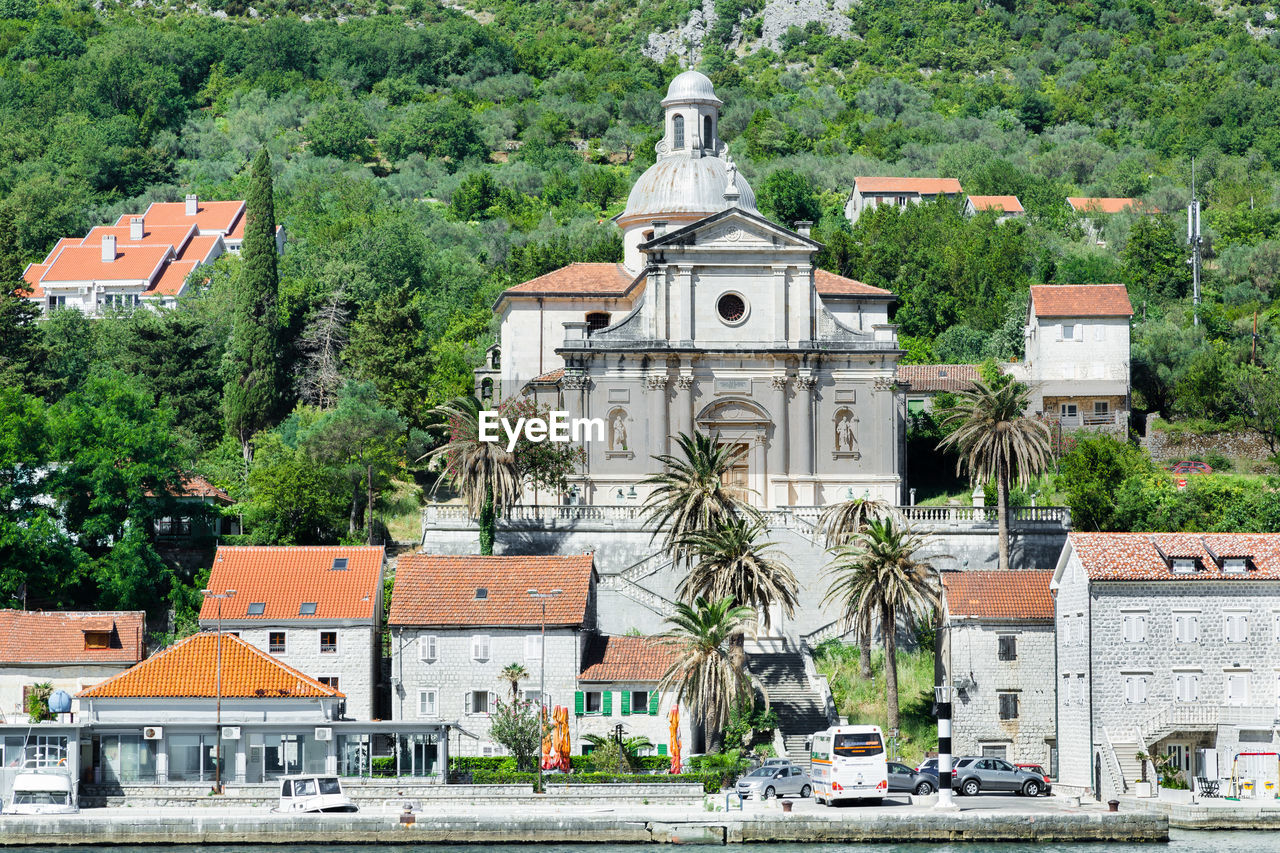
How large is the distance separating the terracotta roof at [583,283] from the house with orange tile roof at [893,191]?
206 ft

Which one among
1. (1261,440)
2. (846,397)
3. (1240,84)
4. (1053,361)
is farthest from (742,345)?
(1240,84)

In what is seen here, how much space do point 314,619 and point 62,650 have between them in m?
8.29

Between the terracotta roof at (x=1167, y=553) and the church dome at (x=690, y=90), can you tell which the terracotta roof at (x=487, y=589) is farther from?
the church dome at (x=690, y=90)

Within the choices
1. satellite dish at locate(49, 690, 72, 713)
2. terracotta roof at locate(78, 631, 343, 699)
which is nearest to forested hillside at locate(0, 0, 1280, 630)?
satellite dish at locate(49, 690, 72, 713)

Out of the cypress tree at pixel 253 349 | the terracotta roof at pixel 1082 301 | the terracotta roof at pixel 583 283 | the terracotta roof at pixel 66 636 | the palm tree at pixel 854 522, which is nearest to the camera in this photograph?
the terracotta roof at pixel 66 636

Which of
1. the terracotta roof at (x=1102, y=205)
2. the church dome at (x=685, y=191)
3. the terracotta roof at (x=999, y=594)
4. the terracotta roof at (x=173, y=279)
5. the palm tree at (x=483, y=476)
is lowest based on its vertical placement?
the terracotta roof at (x=999, y=594)

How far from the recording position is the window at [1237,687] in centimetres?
5706

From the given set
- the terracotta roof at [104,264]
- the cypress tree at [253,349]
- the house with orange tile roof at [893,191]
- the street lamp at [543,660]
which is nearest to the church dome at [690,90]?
the cypress tree at [253,349]

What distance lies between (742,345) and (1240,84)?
117106mm

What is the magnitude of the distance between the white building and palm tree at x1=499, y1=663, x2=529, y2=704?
38650mm

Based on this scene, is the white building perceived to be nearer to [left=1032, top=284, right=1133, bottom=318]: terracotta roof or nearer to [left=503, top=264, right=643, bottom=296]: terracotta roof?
[left=1032, top=284, right=1133, bottom=318]: terracotta roof

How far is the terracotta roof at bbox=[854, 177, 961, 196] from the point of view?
492ft

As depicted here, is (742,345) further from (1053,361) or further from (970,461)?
(1053,361)

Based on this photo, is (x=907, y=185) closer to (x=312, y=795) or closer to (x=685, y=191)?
(x=685, y=191)
